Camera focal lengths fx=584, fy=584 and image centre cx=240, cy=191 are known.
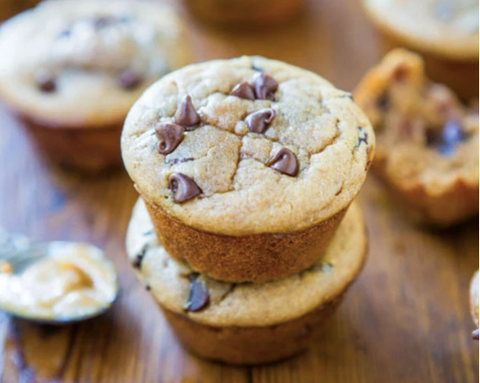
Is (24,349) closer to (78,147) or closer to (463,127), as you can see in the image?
(78,147)

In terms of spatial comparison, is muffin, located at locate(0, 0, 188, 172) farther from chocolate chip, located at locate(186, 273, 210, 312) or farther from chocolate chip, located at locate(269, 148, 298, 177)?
chocolate chip, located at locate(269, 148, 298, 177)

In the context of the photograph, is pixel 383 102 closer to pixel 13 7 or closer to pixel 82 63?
pixel 82 63

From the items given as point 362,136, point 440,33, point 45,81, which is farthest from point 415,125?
point 45,81

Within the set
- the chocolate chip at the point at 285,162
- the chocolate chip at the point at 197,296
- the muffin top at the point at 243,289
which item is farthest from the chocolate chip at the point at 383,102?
the chocolate chip at the point at 197,296

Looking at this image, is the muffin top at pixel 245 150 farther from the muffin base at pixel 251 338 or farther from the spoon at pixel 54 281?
the spoon at pixel 54 281

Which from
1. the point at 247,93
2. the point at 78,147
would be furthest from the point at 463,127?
the point at 78,147
